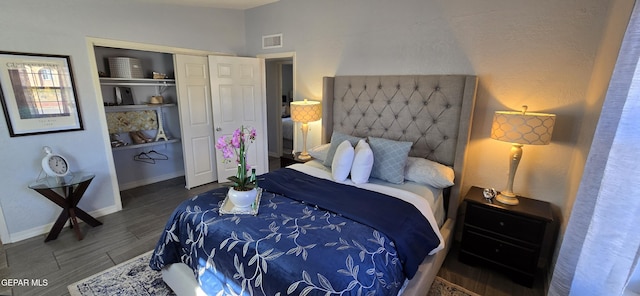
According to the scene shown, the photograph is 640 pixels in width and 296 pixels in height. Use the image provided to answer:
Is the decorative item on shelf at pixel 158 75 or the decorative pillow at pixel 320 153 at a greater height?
the decorative item on shelf at pixel 158 75

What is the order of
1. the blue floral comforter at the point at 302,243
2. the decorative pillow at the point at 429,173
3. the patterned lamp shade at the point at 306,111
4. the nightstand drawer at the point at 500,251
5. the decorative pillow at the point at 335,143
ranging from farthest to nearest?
the patterned lamp shade at the point at 306,111 < the decorative pillow at the point at 335,143 < the decorative pillow at the point at 429,173 < the nightstand drawer at the point at 500,251 < the blue floral comforter at the point at 302,243

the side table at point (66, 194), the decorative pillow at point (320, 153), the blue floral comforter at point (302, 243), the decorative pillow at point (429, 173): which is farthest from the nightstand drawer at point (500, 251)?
the side table at point (66, 194)

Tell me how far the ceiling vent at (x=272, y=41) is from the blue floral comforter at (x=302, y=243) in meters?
2.41

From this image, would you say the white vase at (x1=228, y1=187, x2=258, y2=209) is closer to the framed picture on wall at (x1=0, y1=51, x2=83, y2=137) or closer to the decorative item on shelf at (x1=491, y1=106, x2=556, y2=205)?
the decorative item on shelf at (x1=491, y1=106, x2=556, y2=205)

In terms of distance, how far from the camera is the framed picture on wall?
2.38 meters

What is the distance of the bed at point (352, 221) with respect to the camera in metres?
1.27

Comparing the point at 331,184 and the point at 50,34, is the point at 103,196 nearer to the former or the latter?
the point at 50,34

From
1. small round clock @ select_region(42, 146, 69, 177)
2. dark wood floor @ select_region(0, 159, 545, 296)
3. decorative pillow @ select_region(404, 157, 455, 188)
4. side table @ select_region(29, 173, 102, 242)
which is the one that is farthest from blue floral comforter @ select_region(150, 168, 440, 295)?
small round clock @ select_region(42, 146, 69, 177)

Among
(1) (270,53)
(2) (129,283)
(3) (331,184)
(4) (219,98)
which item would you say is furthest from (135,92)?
(3) (331,184)

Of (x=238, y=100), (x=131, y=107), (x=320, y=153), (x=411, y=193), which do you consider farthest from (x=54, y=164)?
(x=411, y=193)

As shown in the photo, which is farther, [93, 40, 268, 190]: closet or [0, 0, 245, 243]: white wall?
[93, 40, 268, 190]: closet

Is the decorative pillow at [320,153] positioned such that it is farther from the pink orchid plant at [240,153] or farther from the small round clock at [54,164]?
the small round clock at [54,164]

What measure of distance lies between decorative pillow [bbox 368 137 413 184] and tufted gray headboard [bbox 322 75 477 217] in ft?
1.21

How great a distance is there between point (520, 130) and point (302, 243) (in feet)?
5.66
